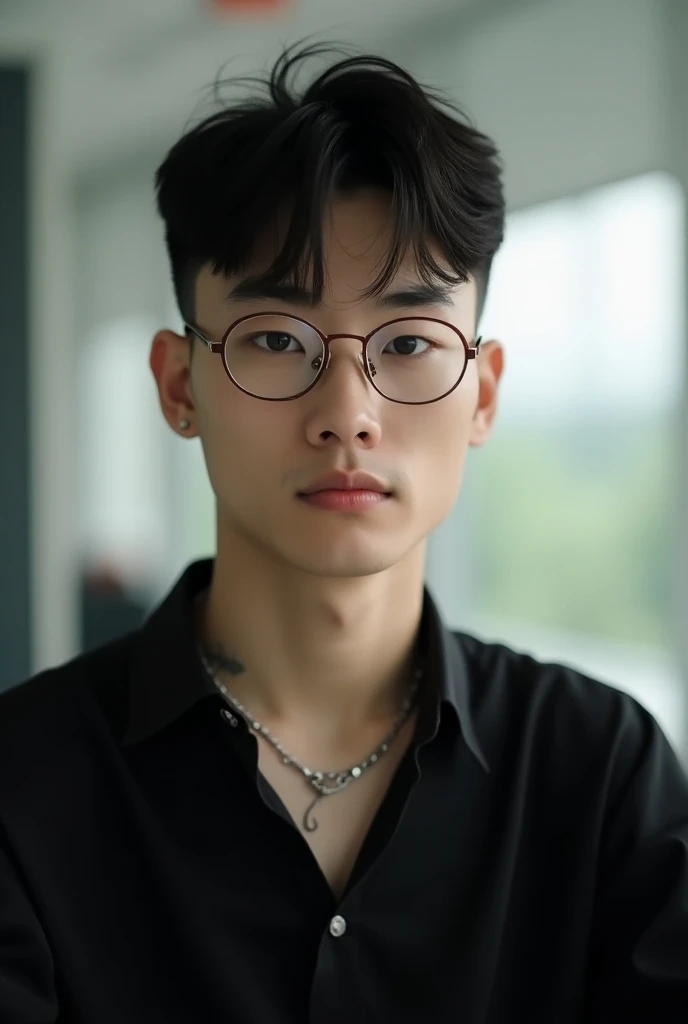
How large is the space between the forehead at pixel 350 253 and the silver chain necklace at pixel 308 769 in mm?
421

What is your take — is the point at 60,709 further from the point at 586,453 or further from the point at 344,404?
the point at 586,453

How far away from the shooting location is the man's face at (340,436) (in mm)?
1206

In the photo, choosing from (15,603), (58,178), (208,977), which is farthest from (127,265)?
(208,977)

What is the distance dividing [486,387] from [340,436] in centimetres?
30

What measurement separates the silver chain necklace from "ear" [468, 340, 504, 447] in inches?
13.1

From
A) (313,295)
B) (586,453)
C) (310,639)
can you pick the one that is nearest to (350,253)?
(313,295)

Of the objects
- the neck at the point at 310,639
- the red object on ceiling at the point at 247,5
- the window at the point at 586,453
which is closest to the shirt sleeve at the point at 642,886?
the neck at the point at 310,639

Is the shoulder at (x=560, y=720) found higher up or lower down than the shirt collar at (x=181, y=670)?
lower down

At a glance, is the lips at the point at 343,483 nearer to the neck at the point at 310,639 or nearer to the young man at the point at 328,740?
the young man at the point at 328,740

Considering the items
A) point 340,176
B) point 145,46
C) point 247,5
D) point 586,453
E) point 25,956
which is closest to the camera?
point 25,956

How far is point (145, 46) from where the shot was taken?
14.1 feet

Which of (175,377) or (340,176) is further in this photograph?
(175,377)

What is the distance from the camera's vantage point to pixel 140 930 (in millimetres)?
1198

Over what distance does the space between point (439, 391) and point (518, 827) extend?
1.51 ft
